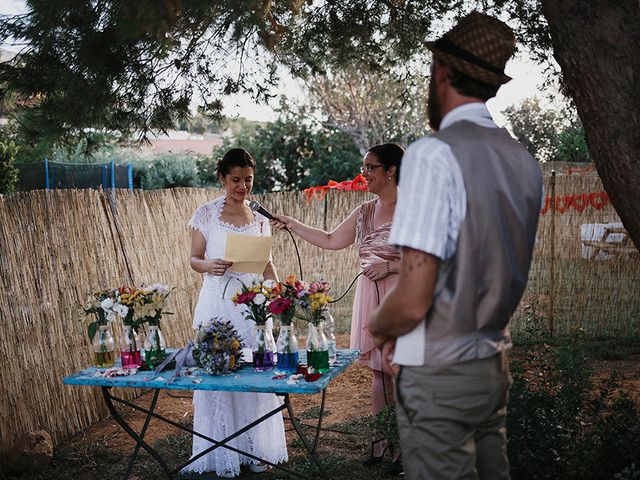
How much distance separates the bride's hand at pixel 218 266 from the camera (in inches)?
154

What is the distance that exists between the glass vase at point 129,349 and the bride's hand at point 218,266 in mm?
583

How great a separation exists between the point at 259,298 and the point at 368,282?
963mm

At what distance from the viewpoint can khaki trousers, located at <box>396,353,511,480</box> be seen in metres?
1.75

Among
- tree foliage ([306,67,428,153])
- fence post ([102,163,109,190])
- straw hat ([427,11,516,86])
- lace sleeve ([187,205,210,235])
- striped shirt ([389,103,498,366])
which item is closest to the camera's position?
striped shirt ([389,103,498,366])

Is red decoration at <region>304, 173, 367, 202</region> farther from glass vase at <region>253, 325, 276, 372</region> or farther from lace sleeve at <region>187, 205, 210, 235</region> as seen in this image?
glass vase at <region>253, 325, 276, 372</region>

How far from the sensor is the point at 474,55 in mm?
1808

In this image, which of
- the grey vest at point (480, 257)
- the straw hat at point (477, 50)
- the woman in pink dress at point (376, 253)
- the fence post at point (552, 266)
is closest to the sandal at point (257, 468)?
the woman in pink dress at point (376, 253)

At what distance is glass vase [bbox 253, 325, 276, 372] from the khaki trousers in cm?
173

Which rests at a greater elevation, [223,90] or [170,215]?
[223,90]

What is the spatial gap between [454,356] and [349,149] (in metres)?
22.7

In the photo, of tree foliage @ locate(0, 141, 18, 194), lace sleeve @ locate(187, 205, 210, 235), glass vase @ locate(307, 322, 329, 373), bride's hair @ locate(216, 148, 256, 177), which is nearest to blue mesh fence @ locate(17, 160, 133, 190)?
tree foliage @ locate(0, 141, 18, 194)

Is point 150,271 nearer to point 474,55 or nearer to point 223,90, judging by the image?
point 223,90

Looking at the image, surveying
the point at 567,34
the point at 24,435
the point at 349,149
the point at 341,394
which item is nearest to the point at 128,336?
the point at 24,435

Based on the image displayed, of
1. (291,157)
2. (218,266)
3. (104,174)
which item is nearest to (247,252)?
(218,266)
